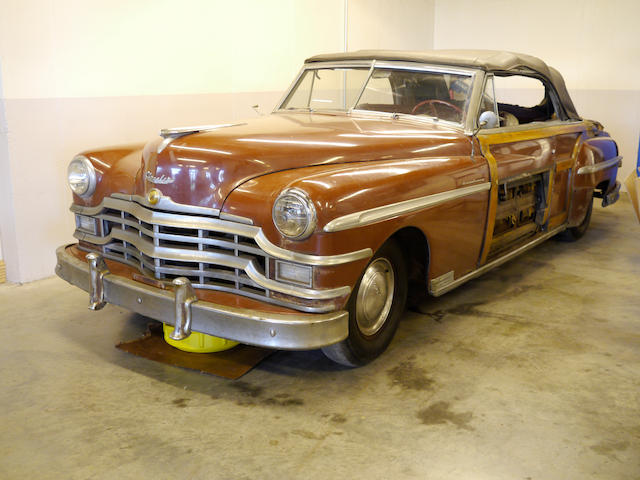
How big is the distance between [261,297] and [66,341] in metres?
1.43

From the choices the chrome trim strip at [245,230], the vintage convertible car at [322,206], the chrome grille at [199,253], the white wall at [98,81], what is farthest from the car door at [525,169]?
the white wall at [98,81]

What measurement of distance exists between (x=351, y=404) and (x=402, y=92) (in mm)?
2070

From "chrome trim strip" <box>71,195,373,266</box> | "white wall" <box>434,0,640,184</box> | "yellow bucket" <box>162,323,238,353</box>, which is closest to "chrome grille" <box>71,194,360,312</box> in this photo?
"chrome trim strip" <box>71,195,373,266</box>

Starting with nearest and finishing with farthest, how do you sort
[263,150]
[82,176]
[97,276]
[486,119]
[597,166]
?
1. [263,150]
2. [97,276]
3. [82,176]
4. [486,119]
5. [597,166]

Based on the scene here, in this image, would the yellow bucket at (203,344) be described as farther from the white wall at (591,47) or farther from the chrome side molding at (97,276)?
the white wall at (591,47)

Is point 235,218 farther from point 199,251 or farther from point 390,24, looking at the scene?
point 390,24

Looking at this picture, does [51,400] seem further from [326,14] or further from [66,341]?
[326,14]

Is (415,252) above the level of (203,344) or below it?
above

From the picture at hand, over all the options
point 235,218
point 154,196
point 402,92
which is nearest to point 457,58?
point 402,92

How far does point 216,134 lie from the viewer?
297 cm

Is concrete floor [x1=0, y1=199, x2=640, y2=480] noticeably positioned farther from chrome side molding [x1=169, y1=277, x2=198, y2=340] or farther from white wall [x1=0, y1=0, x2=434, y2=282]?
white wall [x1=0, y1=0, x2=434, y2=282]

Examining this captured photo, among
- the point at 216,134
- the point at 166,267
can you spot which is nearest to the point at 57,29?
the point at 216,134

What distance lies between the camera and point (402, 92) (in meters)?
3.82

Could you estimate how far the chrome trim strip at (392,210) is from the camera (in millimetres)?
2473
